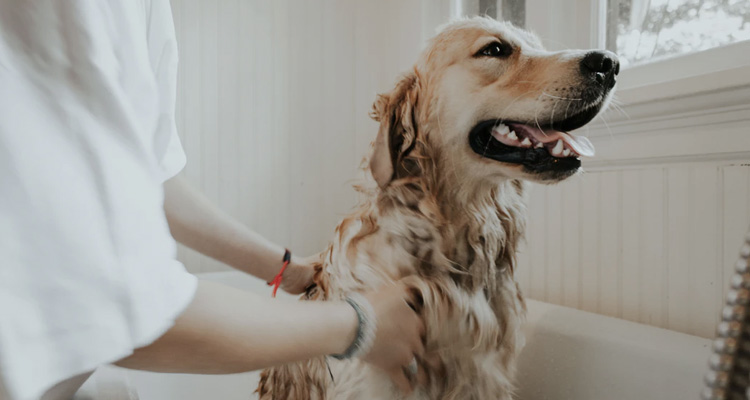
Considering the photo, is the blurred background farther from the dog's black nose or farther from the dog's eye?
the dog's black nose

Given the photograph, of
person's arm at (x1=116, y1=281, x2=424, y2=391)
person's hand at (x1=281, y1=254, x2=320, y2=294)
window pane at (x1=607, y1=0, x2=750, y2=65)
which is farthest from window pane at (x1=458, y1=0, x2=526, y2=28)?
person's arm at (x1=116, y1=281, x2=424, y2=391)

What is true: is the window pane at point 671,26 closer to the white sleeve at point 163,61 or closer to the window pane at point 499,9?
the window pane at point 499,9

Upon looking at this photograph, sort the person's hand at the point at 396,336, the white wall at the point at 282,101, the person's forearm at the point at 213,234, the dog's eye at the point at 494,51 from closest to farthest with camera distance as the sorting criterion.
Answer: the person's hand at the point at 396,336 < the dog's eye at the point at 494,51 < the person's forearm at the point at 213,234 < the white wall at the point at 282,101

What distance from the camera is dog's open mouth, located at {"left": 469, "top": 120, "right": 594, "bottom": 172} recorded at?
0.61 m

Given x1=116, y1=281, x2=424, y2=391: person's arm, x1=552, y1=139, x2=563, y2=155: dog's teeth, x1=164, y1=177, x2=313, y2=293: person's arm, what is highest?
x1=552, y1=139, x2=563, y2=155: dog's teeth

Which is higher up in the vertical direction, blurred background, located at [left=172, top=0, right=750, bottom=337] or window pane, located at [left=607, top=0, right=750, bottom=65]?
window pane, located at [left=607, top=0, right=750, bottom=65]

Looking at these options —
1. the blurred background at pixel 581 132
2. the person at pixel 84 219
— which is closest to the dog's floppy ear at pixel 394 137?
the blurred background at pixel 581 132

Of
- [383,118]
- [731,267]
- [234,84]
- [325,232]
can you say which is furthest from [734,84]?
[234,84]

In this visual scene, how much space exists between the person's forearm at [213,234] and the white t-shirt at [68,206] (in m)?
0.47

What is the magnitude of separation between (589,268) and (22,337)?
3.49 ft

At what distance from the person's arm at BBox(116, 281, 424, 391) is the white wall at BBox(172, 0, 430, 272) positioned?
1.03 meters

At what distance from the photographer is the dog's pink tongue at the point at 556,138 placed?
605mm

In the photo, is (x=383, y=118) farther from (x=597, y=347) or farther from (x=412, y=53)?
(x=412, y=53)

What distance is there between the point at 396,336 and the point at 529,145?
32 centimetres
